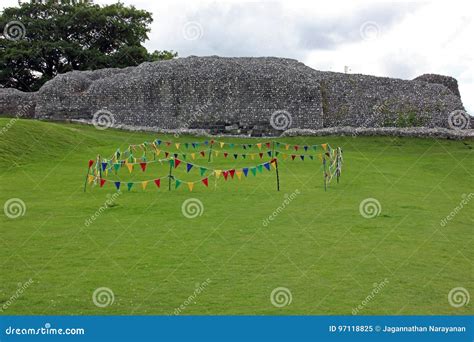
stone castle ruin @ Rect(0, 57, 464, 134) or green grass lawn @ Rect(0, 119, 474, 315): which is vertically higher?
stone castle ruin @ Rect(0, 57, 464, 134)

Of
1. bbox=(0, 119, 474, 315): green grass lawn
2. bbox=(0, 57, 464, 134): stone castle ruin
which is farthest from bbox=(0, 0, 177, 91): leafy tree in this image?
bbox=(0, 119, 474, 315): green grass lawn

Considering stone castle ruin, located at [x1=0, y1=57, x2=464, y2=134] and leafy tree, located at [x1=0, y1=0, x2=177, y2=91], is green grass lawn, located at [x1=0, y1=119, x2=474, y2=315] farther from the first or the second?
leafy tree, located at [x1=0, y1=0, x2=177, y2=91]

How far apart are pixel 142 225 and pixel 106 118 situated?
80.8ft

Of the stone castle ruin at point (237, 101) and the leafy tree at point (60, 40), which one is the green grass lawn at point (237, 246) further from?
the leafy tree at point (60, 40)

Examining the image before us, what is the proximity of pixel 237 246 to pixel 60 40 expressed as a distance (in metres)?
47.3

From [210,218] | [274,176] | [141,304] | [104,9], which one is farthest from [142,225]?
[104,9]

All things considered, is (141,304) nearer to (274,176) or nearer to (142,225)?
(142,225)

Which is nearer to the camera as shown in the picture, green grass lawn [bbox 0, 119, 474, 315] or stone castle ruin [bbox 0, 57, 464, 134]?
green grass lawn [bbox 0, 119, 474, 315]

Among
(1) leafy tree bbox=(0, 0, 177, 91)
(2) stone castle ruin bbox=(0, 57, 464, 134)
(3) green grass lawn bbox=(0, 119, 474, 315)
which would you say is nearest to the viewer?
(3) green grass lawn bbox=(0, 119, 474, 315)

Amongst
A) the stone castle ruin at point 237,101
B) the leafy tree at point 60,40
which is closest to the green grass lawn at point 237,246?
the stone castle ruin at point 237,101

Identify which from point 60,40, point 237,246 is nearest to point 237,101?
point 60,40

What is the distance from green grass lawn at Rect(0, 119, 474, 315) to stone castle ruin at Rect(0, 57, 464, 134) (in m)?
15.1

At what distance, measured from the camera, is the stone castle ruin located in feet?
123

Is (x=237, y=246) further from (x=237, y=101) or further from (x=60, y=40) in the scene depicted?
(x=60, y=40)
